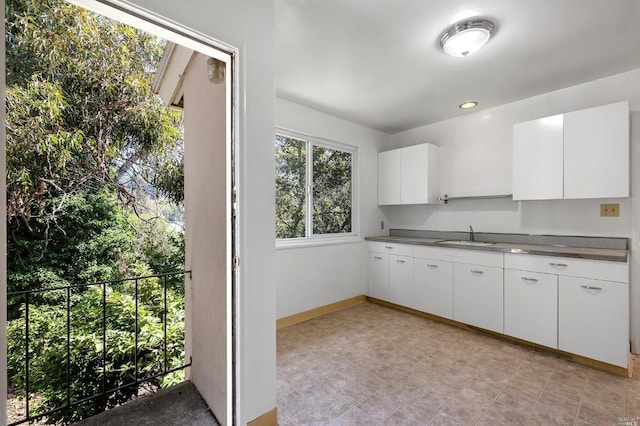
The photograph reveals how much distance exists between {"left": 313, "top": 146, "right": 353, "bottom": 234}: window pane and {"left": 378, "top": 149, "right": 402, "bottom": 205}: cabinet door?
50 cm

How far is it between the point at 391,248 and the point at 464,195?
43.5 inches

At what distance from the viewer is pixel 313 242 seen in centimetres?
330

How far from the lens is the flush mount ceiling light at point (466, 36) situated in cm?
172

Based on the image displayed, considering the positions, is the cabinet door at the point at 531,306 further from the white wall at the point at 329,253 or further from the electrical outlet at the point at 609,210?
the white wall at the point at 329,253

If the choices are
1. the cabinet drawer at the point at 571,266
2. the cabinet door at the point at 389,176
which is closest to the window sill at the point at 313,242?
the cabinet door at the point at 389,176

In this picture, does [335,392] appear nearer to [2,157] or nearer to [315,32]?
[2,157]

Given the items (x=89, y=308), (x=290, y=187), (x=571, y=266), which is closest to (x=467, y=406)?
(x=571, y=266)

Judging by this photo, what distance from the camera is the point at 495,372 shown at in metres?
2.06

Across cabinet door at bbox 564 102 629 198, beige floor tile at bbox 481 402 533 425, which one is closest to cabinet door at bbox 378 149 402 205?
cabinet door at bbox 564 102 629 198

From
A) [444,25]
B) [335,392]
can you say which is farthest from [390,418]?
[444,25]

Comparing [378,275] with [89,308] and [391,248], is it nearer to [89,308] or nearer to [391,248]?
[391,248]

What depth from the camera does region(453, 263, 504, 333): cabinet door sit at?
2619 millimetres

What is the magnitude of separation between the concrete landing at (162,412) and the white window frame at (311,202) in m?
1.48

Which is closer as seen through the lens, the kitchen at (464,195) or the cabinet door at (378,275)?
the kitchen at (464,195)
